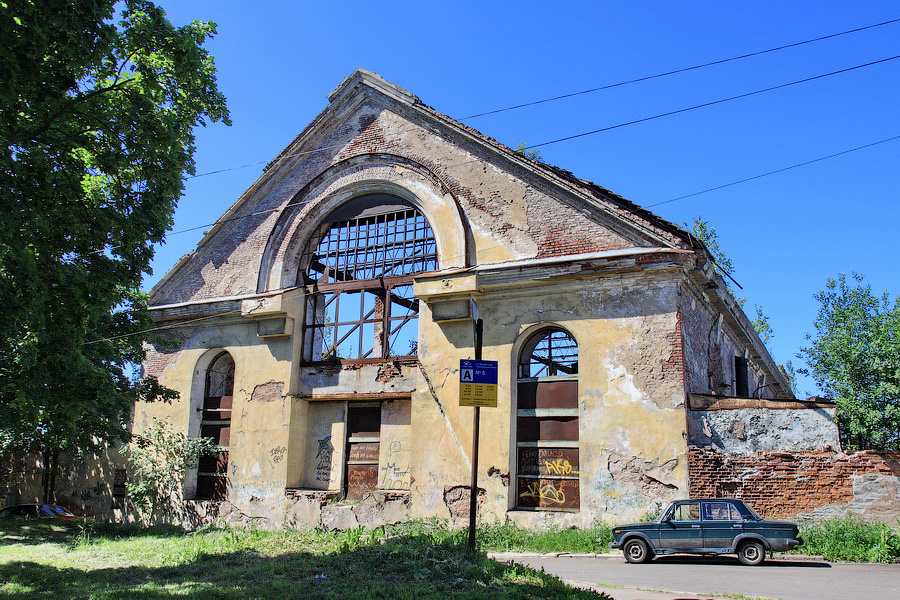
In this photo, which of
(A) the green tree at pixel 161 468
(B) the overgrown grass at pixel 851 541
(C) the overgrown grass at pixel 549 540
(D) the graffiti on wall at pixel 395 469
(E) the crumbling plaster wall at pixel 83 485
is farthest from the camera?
(E) the crumbling plaster wall at pixel 83 485

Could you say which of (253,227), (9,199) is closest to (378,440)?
(253,227)

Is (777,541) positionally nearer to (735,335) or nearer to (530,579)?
(530,579)

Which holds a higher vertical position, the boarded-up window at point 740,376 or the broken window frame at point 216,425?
the boarded-up window at point 740,376

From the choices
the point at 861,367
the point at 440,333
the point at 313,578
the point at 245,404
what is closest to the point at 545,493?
the point at 440,333

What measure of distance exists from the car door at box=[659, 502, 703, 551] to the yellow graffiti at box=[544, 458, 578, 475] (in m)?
2.52

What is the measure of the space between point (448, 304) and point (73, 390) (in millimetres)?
7288

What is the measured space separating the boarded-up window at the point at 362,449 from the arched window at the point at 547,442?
3.47m

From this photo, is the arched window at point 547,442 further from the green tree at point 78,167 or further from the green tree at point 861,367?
the green tree at point 861,367

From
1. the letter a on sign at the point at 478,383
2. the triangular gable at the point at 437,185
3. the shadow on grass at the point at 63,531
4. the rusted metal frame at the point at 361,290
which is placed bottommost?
the shadow on grass at the point at 63,531

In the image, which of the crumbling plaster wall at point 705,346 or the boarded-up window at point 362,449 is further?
the boarded-up window at point 362,449

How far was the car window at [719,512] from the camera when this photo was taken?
35.1ft

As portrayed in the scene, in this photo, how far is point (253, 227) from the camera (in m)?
17.8

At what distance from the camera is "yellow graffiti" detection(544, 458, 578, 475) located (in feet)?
43.8

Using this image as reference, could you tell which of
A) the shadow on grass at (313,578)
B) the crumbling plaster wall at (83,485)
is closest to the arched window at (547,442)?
the shadow on grass at (313,578)
